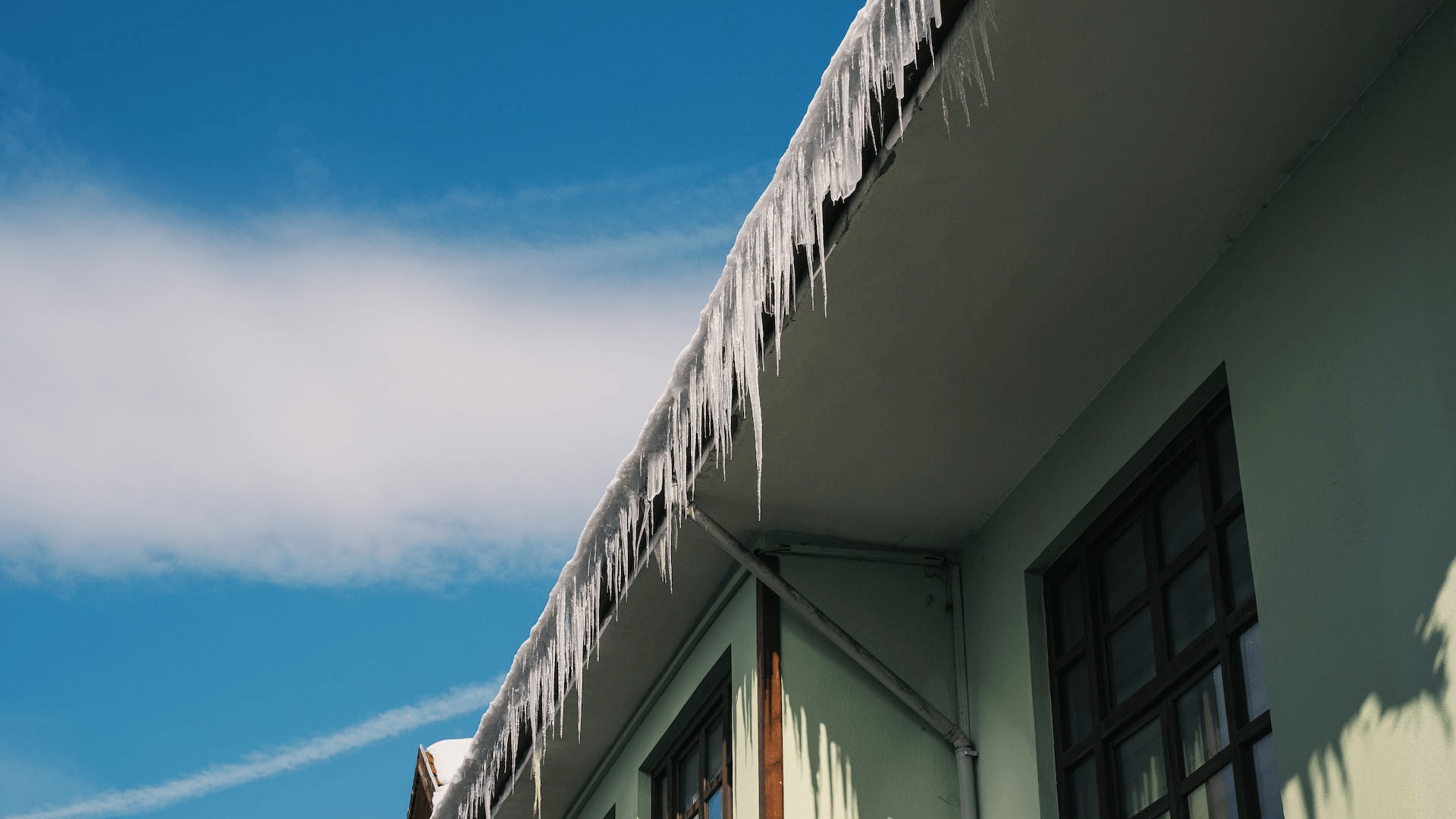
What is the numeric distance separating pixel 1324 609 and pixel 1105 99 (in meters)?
1.64

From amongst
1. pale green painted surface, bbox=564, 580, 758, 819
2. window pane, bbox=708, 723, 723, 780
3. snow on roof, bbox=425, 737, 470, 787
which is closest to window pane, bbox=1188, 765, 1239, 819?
pale green painted surface, bbox=564, 580, 758, 819

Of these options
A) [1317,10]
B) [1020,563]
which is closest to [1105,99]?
[1317,10]

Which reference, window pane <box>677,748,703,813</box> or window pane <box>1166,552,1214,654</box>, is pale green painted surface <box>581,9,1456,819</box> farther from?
window pane <box>677,748,703,813</box>

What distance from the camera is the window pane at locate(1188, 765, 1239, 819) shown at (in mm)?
5363

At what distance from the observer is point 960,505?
7.42 metres

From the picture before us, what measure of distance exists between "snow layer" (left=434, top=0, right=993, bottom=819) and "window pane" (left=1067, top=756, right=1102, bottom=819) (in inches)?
66.7

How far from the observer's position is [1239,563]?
5562 mm

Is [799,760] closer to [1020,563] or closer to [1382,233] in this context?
[1020,563]

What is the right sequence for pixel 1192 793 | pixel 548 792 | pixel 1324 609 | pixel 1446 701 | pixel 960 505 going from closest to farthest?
pixel 1446 701
pixel 1324 609
pixel 1192 793
pixel 960 505
pixel 548 792

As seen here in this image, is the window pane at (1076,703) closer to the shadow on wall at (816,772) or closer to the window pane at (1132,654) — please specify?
the window pane at (1132,654)

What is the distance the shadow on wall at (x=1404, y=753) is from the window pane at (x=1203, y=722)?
79 centimetres

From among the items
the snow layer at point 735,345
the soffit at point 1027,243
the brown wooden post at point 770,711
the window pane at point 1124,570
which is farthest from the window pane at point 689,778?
the window pane at point 1124,570

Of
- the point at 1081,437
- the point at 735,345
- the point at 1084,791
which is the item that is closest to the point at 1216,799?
the point at 1084,791

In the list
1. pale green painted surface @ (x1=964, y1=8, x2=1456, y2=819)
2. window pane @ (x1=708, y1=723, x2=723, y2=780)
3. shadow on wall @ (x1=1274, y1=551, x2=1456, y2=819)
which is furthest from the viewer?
window pane @ (x1=708, y1=723, x2=723, y2=780)
